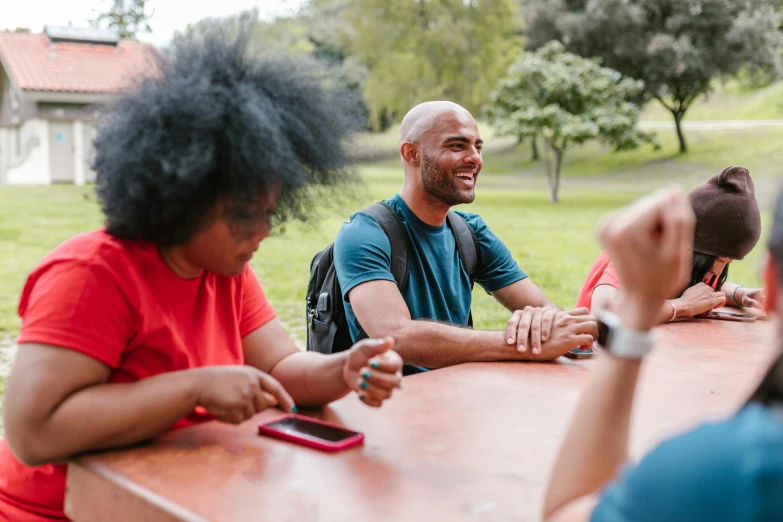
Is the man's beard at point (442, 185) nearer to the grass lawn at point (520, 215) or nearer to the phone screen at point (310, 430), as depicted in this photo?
the grass lawn at point (520, 215)

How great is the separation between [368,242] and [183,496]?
1571mm

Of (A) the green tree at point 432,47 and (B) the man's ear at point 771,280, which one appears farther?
(A) the green tree at point 432,47

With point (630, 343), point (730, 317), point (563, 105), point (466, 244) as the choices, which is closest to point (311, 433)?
point (630, 343)

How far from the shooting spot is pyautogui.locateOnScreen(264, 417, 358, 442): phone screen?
1.59 meters

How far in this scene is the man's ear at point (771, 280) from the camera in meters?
0.88

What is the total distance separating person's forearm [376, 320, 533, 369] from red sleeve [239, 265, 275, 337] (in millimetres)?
680

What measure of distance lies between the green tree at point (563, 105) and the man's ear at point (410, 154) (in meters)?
15.0

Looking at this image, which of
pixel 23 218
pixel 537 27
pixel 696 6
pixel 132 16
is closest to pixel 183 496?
pixel 23 218

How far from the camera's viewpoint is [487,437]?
1.65 meters

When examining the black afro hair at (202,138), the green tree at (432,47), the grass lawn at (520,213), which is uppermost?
the green tree at (432,47)

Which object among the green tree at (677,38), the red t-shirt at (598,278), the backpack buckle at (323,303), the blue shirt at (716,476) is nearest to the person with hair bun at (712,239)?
the red t-shirt at (598,278)

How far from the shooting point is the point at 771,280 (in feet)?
2.94

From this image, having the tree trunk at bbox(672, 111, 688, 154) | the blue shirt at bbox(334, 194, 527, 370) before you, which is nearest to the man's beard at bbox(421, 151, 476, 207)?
the blue shirt at bbox(334, 194, 527, 370)

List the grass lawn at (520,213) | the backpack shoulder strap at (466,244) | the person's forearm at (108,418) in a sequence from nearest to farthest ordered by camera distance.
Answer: the person's forearm at (108,418), the backpack shoulder strap at (466,244), the grass lawn at (520,213)
